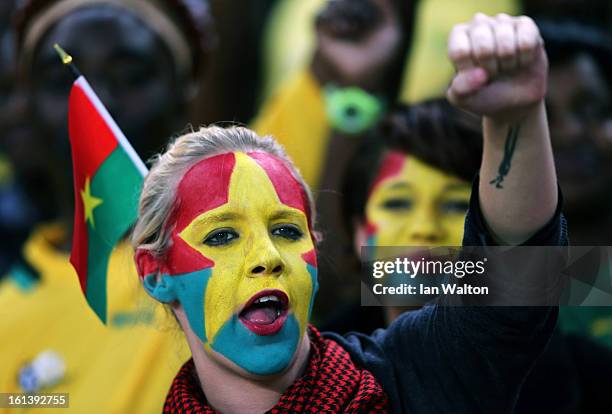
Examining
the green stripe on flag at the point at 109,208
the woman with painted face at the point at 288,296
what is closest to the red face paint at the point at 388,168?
the green stripe on flag at the point at 109,208

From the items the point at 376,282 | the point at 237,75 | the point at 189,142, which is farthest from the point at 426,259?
the point at 237,75

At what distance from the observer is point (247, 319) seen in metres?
2.01

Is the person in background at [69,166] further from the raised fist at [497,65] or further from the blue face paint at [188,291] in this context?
the raised fist at [497,65]

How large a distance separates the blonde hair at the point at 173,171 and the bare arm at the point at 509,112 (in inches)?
20.1

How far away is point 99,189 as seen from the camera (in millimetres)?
2590

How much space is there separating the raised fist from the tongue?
1.79ft

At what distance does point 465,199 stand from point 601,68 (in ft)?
3.80

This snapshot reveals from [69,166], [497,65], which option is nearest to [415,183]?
[69,166]

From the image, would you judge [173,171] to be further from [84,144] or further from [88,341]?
[88,341]

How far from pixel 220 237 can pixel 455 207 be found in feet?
3.68

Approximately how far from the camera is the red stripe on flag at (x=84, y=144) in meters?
2.59

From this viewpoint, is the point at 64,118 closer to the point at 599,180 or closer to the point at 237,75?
the point at 237,75

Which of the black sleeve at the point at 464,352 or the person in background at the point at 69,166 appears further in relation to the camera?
the person in background at the point at 69,166

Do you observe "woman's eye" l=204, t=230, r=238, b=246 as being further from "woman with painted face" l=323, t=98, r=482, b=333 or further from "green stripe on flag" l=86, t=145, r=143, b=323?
"woman with painted face" l=323, t=98, r=482, b=333
